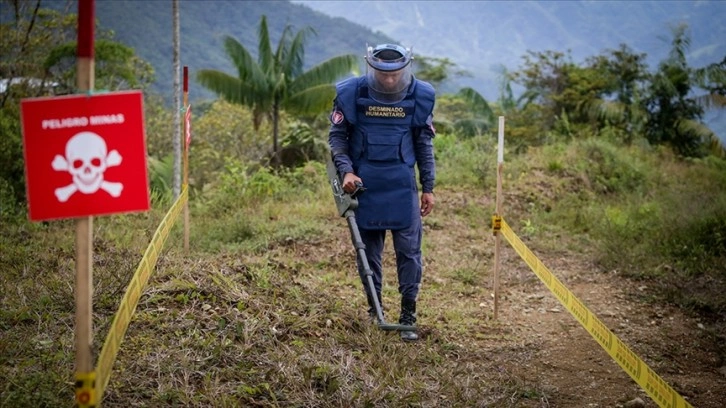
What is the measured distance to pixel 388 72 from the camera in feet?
16.0

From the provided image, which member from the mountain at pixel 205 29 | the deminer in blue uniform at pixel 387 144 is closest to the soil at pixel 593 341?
the deminer in blue uniform at pixel 387 144

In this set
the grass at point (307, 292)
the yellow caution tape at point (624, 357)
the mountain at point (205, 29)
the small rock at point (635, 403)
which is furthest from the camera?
the mountain at point (205, 29)

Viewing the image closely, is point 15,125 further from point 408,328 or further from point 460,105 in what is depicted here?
point 460,105

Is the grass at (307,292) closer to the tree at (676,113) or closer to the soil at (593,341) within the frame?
the soil at (593,341)

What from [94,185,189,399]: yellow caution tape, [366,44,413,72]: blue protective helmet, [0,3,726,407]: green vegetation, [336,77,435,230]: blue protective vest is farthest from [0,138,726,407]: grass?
[366,44,413,72]: blue protective helmet

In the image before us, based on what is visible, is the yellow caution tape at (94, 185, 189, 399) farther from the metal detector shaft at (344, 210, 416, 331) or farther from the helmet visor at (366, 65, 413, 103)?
the helmet visor at (366, 65, 413, 103)

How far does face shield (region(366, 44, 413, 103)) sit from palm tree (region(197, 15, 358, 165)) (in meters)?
14.0

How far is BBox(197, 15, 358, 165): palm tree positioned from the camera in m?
19.2

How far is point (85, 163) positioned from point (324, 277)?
4.46 meters

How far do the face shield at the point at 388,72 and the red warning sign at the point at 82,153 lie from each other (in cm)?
257

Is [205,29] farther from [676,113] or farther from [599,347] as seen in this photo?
[599,347]

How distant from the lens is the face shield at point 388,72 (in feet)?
16.0

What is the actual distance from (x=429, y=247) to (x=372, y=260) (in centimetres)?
315

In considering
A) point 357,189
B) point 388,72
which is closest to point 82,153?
point 357,189
